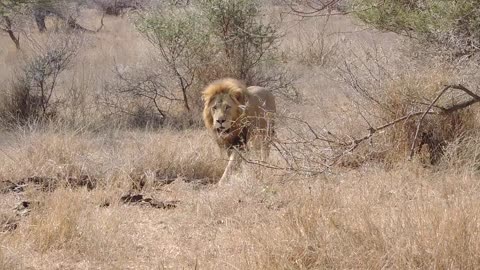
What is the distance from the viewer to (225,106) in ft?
25.8

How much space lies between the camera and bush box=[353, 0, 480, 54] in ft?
26.2

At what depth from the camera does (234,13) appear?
12.3 meters

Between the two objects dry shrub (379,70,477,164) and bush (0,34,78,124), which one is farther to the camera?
bush (0,34,78,124)

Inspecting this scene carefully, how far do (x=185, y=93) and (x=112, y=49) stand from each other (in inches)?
285

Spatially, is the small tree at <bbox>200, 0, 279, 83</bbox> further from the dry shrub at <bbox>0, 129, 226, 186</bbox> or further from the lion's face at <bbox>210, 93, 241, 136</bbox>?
the lion's face at <bbox>210, 93, 241, 136</bbox>

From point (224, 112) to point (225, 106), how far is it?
66 mm

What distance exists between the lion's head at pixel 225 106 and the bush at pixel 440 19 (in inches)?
62.4

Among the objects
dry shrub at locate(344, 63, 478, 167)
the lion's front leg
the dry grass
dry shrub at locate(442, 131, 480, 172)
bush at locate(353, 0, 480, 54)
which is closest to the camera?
the dry grass

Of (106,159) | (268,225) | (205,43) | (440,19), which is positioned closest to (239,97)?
(106,159)

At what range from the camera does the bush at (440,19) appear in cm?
799

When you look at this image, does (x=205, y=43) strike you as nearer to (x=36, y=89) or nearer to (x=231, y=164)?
(x=36, y=89)

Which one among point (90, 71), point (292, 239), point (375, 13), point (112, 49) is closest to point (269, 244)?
point (292, 239)

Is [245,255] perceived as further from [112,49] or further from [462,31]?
[112,49]

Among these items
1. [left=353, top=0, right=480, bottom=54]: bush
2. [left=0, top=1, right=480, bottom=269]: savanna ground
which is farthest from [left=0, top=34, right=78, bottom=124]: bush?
[left=353, top=0, right=480, bottom=54]: bush
